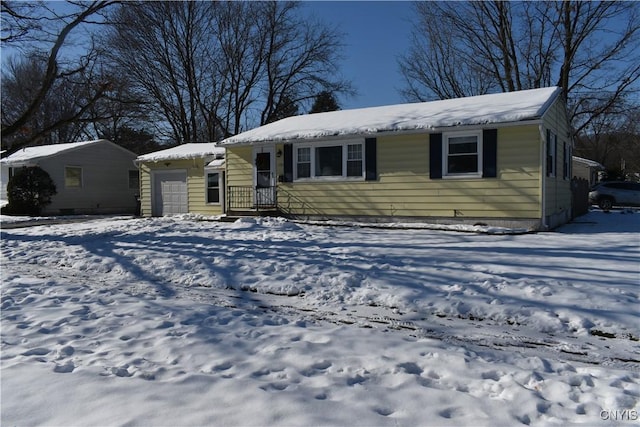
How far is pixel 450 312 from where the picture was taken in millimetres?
5277

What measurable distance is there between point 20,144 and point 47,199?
10.1 metres

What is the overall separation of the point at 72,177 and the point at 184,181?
9.72m

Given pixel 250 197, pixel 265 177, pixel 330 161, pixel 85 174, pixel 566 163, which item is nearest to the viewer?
pixel 330 161

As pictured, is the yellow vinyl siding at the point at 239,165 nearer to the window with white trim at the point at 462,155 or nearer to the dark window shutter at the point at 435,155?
the dark window shutter at the point at 435,155

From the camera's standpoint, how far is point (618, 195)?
2444cm

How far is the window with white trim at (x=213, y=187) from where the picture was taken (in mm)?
17953

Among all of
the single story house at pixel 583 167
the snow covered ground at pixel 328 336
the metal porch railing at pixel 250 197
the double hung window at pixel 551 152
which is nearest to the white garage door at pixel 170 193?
the metal porch railing at pixel 250 197

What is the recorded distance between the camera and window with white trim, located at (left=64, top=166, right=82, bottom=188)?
24.4m

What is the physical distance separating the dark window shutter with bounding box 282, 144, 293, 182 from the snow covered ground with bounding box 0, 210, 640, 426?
5935mm

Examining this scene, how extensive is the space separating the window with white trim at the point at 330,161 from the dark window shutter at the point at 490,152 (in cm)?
352

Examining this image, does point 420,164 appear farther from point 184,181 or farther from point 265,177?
point 184,181

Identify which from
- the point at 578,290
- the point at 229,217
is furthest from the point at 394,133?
the point at 578,290

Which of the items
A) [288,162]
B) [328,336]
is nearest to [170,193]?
[288,162]

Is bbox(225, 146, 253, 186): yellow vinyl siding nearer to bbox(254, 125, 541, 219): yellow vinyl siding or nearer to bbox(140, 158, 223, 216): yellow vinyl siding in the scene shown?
bbox(254, 125, 541, 219): yellow vinyl siding
